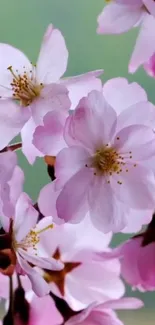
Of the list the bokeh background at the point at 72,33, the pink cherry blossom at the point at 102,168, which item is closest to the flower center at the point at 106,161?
the pink cherry blossom at the point at 102,168

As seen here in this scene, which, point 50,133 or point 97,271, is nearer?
point 50,133

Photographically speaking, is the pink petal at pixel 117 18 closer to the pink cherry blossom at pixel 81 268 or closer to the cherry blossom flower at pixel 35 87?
the cherry blossom flower at pixel 35 87

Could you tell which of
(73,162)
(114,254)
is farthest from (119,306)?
(73,162)

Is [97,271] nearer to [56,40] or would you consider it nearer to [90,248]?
[90,248]

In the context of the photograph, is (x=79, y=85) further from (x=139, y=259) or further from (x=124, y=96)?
(x=139, y=259)

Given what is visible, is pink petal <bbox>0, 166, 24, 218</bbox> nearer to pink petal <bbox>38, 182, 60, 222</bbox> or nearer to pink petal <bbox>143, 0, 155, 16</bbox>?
pink petal <bbox>38, 182, 60, 222</bbox>

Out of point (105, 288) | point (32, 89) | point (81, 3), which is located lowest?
point (105, 288)

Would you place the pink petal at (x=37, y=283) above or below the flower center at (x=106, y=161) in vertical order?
below
